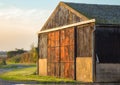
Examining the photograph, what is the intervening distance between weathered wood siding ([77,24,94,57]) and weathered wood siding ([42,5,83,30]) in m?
1.08

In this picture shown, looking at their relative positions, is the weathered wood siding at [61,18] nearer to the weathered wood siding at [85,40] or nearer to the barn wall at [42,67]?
the weathered wood siding at [85,40]

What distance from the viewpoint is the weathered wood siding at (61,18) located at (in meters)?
36.8

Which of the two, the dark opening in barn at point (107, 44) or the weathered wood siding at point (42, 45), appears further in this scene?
the weathered wood siding at point (42, 45)

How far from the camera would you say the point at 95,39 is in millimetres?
32625

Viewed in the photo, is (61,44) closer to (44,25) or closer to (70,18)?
(70,18)

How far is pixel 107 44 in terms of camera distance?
32.8 meters

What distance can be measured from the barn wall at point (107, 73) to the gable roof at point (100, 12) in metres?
3.24

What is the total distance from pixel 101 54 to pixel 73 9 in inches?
225

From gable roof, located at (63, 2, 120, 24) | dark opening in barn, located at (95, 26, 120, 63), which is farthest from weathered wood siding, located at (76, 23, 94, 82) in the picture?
gable roof, located at (63, 2, 120, 24)

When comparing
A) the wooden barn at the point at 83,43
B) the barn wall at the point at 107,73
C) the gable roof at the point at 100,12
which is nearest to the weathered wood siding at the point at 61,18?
the wooden barn at the point at 83,43

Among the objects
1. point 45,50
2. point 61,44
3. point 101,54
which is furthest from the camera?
point 45,50

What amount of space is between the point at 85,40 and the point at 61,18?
6290mm

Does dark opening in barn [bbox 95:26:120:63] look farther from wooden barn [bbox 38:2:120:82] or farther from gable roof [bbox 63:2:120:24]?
gable roof [bbox 63:2:120:24]

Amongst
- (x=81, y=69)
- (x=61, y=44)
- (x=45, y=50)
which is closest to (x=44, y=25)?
(x=45, y=50)
